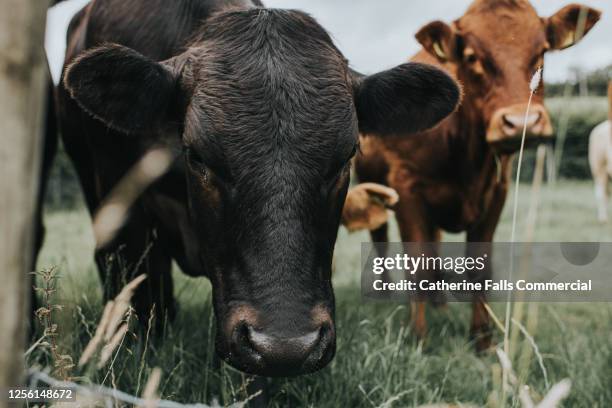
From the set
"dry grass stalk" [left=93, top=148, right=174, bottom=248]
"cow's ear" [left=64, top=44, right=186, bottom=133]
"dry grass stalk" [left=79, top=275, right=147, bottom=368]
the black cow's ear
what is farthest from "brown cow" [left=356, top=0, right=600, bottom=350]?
"dry grass stalk" [left=79, top=275, right=147, bottom=368]

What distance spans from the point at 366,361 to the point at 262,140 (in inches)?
46.8

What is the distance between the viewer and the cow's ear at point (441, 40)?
4.02m

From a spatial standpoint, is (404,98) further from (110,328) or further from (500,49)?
(110,328)

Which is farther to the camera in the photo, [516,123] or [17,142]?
[516,123]

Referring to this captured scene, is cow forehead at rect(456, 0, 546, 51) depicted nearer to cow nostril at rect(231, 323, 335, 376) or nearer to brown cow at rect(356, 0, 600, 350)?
brown cow at rect(356, 0, 600, 350)

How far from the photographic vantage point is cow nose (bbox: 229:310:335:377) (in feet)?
6.05

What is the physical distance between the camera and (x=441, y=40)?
4.09m

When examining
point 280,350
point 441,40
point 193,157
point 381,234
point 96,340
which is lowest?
point 280,350

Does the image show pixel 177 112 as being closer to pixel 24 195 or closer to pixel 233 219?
pixel 233 219

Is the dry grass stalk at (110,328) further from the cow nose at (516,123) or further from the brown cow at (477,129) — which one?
the cow nose at (516,123)

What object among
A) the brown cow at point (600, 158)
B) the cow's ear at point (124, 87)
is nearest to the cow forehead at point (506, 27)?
the cow's ear at point (124, 87)

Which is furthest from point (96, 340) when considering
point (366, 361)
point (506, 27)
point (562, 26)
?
point (562, 26)

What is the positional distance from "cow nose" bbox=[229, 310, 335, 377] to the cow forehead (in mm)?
2573

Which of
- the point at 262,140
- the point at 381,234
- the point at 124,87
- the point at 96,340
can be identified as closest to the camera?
the point at 96,340
